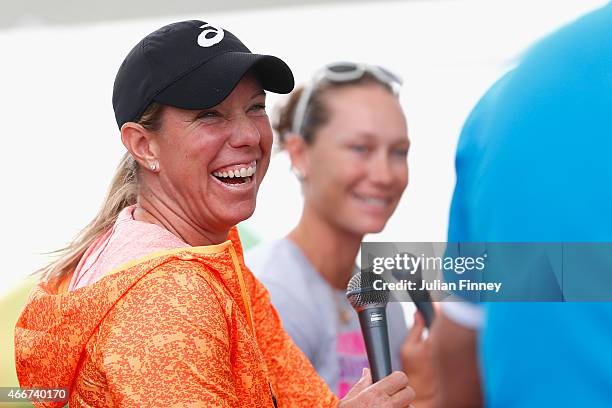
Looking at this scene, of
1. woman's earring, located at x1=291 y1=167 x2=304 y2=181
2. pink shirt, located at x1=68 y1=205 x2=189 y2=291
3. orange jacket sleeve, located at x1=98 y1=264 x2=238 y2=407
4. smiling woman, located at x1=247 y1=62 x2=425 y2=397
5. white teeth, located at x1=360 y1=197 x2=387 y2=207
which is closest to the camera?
orange jacket sleeve, located at x1=98 y1=264 x2=238 y2=407

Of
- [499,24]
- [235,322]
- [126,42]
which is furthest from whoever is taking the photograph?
[126,42]

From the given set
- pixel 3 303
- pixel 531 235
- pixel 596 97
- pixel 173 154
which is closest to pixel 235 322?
pixel 173 154

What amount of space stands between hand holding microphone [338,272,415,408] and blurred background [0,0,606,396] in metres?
0.87

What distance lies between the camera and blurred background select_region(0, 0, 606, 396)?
7.63ft

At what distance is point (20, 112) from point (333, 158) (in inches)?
41.6

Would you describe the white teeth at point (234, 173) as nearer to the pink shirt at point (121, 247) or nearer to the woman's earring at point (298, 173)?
the pink shirt at point (121, 247)

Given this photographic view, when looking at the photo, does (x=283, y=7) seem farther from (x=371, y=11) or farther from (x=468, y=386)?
(x=468, y=386)

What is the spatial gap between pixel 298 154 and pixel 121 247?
3.83 feet

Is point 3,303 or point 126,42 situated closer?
point 3,303

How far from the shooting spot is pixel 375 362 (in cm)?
128

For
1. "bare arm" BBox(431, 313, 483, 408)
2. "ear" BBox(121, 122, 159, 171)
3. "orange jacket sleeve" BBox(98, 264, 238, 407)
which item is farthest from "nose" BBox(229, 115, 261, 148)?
"bare arm" BBox(431, 313, 483, 408)

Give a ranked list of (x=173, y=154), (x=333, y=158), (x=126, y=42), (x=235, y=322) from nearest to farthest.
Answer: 1. (x=235, y=322)
2. (x=173, y=154)
3. (x=333, y=158)
4. (x=126, y=42)

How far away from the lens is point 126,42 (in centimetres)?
257

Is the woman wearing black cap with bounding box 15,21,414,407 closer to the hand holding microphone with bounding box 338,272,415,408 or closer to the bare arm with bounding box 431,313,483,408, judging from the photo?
the hand holding microphone with bounding box 338,272,415,408
